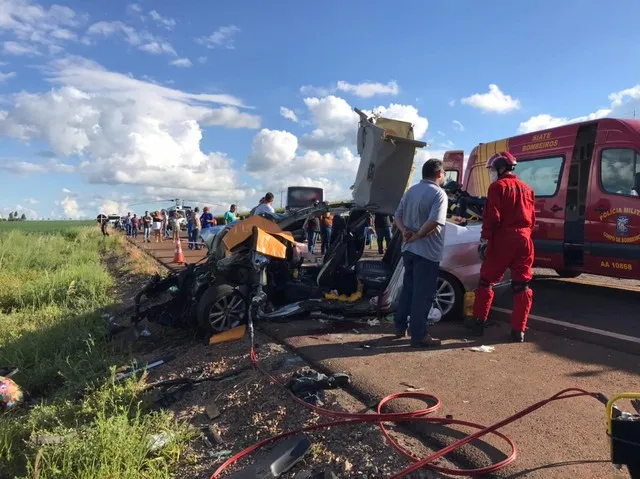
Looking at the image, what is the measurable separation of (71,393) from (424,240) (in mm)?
3989

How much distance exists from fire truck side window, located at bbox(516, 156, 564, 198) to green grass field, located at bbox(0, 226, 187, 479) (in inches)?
246

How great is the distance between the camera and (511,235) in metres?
4.66

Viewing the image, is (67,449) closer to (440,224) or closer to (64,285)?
(440,224)

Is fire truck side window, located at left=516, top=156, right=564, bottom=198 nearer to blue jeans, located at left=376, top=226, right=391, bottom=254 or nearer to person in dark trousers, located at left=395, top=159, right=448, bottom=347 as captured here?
person in dark trousers, located at left=395, top=159, right=448, bottom=347

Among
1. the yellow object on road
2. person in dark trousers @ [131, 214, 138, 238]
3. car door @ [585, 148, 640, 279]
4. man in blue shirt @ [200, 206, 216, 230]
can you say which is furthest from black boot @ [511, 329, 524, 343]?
person in dark trousers @ [131, 214, 138, 238]

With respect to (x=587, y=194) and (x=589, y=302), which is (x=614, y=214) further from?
(x=589, y=302)

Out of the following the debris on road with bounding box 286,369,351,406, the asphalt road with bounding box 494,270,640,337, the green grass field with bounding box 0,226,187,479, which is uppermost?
the asphalt road with bounding box 494,270,640,337

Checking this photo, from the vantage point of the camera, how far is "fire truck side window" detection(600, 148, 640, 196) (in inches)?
242

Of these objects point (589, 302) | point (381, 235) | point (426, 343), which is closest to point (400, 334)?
point (426, 343)

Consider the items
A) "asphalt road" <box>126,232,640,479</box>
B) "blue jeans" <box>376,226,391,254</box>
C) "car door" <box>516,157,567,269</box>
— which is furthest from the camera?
"blue jeans" <box>376,226,391,254</box>

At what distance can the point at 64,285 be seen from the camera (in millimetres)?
10633

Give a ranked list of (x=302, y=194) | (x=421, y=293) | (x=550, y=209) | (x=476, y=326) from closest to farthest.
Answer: (x=421, y=293) → (x=476, y=326) → (x=550, y=209) → (x=302, y=194)

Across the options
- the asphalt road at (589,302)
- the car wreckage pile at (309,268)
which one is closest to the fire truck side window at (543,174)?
the asphalt road at (589,302)

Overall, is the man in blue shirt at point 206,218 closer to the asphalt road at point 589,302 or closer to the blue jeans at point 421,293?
the asphalt road at point 589,302
